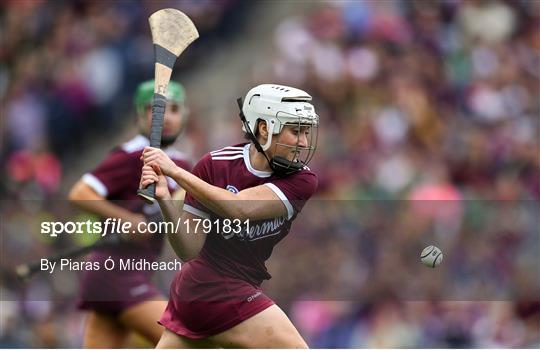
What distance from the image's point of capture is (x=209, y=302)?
16.1ft

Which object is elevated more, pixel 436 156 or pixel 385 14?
pixel 385 14

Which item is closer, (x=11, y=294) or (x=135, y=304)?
(x=135, y=304)

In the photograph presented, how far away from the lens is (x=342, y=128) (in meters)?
10.3

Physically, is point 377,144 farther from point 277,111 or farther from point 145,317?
point 277,111

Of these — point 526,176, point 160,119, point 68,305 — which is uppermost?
point 160,119

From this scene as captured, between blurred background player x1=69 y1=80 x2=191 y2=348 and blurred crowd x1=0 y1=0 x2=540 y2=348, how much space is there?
1846 mm

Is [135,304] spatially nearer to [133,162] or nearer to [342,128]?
[133,162]

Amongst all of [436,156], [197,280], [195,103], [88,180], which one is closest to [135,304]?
[88,180]

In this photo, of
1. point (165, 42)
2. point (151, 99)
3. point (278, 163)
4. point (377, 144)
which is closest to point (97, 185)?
point (151, 99)

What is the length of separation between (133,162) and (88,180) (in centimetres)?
25

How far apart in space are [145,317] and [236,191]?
63.0 inches

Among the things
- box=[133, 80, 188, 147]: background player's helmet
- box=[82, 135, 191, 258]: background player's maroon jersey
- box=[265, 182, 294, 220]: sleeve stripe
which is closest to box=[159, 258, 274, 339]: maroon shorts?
box=[265, 182, 294, 220]: sleeve stripe

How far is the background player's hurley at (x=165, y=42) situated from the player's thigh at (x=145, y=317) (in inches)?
61.3

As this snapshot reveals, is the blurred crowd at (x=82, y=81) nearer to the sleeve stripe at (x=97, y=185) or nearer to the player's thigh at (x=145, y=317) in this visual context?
the sleeve stripe at (x=97, y=185)
